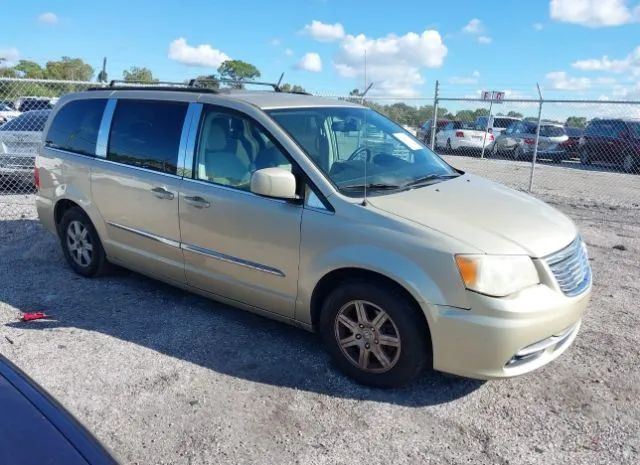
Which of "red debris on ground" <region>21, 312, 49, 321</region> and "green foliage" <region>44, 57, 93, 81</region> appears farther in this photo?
"green foliage" <region>44, 57, 93, 81</region>

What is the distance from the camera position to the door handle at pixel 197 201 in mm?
4031

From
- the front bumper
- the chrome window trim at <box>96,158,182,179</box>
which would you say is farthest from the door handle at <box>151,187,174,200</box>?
the front bumper

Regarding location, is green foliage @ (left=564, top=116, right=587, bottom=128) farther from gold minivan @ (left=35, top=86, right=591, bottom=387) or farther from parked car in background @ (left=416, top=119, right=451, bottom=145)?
gold minivan @ (left=35, top=86, right=591, bottom=387)

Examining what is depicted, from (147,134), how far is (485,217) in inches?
111

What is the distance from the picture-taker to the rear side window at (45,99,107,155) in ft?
16.5

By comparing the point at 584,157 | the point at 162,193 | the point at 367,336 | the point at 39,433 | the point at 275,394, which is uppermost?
the point at 162,193

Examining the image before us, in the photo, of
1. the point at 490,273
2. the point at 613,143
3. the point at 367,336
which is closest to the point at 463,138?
the point at 613,143

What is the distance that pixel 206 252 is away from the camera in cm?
412

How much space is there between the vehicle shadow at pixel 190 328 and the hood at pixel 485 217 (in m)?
1.02

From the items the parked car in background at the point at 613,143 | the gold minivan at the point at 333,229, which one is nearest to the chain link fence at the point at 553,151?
the parked car in background at the point at 613,143

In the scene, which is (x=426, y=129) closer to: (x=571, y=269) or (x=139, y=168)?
(x=139, y=168)

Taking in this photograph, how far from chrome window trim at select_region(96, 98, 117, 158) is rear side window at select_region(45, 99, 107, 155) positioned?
0.05 meters

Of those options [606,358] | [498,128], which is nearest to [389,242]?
[606,358]

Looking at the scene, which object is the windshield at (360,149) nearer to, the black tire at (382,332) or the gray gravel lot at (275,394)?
the black tire at (382,332)
